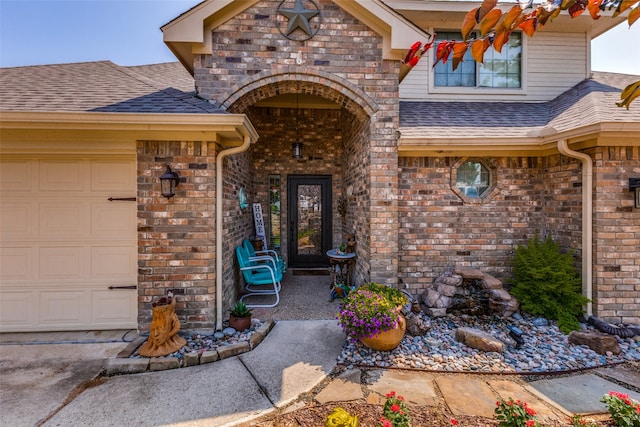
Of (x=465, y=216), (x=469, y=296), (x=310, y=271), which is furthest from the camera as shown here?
(x=310, y=271)

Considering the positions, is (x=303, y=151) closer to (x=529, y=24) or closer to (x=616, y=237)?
(x=616, y=237)

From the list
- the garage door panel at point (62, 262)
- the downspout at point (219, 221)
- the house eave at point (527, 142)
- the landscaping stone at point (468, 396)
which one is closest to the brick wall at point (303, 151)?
the house eave at point (527, 142)

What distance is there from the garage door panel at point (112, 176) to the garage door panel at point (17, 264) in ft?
3.71

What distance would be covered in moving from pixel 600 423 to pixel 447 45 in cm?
282

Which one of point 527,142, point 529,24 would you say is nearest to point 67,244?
point 529,24

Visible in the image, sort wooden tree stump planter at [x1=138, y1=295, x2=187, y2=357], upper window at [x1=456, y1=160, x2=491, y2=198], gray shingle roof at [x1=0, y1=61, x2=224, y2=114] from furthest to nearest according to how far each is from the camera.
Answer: upper window at [x1=456, y1=160, x2=491, y2=198] < gray shingle roof at [x1=0, y1=61, x2=224, y2=114] < wooden tree stump planter at [x1=138, y1=295, x2=187, y2=357]

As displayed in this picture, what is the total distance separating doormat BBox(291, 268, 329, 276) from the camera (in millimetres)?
6121

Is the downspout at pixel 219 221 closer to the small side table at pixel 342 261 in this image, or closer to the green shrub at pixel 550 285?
the small side table at pixel 342 261

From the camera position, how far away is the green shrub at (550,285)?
145 inches

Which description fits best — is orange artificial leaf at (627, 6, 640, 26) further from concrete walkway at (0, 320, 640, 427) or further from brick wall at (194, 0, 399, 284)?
brick wall at (194, 0, 399, 284)

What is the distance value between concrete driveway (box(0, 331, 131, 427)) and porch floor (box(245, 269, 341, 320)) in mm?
1704

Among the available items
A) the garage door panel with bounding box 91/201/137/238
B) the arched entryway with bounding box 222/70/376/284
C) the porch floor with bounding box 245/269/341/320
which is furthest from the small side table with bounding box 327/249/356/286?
the garage door panel with bounding box 91/201/137/238

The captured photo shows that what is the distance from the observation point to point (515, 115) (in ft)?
16.1

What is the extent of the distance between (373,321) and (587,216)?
10.2 ft
